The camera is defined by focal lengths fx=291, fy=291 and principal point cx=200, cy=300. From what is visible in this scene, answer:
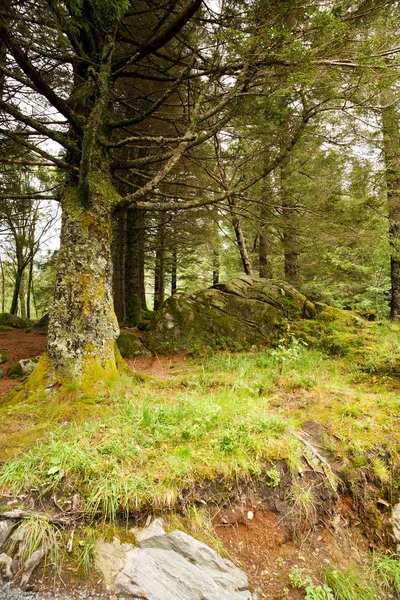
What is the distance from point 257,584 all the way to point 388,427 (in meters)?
2.15

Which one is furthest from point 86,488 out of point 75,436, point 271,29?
point 271,29

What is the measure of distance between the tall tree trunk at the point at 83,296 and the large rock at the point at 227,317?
2903 mm

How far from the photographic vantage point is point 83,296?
414 cm

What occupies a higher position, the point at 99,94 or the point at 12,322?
the point at 99,94

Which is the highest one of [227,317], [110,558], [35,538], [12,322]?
[227,317]

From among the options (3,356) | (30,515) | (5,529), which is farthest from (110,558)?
(3,356)

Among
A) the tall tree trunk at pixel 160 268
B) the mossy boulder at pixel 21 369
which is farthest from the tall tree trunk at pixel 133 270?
the mossy boulder at pixel 21 369

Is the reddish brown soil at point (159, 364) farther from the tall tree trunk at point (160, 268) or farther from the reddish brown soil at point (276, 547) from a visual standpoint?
the tall tree trunk at point (160, 268)

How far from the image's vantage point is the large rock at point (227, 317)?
707 centimetres

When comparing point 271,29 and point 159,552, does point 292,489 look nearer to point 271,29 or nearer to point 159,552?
point 159,552

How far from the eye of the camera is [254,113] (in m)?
5.70

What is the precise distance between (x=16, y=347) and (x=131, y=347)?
3566mm

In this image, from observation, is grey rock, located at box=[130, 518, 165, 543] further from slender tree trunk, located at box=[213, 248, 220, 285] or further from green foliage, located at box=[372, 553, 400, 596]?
slender tree trunk, located at box=[213, 248, 220, 285]

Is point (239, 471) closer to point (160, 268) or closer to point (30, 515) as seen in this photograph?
point (30, 515)
